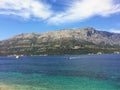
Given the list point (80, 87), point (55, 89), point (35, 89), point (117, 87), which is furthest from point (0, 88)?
point (117, 87)

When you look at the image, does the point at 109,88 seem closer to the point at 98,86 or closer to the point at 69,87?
the point at 98,86

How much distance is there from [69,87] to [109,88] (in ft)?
28.8

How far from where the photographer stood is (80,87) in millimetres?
58031

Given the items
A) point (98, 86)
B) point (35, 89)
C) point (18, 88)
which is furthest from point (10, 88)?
point (98, 86)

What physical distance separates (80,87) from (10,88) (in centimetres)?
1542

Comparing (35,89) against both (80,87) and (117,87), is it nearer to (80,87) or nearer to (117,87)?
(80,87)

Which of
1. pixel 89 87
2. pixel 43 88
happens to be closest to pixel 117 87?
pixel 89 87

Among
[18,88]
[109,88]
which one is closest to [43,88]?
[18,88]

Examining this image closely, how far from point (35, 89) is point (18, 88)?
13.6 ft

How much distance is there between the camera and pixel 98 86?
59531 millimetres

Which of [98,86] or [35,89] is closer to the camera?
[35,89]

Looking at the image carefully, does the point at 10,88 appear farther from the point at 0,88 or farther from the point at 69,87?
the point at 69,87

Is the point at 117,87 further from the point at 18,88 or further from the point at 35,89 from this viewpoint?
the point at 18,88

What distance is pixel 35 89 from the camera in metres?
55.6
